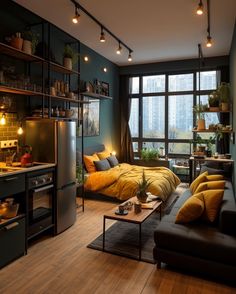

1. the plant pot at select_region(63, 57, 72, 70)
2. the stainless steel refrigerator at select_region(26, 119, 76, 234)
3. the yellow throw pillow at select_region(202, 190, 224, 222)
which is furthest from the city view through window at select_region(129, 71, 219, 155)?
the yellow throw pillow at select_region(202, 190, 224, 222)

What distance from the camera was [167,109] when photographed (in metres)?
7.03

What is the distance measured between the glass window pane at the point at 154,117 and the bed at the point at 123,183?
2061 mm

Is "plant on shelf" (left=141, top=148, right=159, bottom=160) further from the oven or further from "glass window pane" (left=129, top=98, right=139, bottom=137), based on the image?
the oven

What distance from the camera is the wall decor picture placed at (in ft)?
18.6

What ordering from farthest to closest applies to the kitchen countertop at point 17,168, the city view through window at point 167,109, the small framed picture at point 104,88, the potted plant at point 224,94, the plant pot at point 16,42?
the city view through window at point 167,109
the small framed picture at point 104,88
the potted plant at point 224,94
the plant pot at point 16,42
the kitchen countertop at point 17,168

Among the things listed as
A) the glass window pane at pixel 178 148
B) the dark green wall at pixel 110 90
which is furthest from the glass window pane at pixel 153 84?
the glass window pane at pixel 178 148

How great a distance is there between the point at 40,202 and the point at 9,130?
1.10 m

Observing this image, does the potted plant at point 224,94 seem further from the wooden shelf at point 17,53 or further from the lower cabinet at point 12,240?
Result: the lower cabinet at point 12,240

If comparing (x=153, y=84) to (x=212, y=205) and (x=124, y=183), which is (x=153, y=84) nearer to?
(x=124, y=183)

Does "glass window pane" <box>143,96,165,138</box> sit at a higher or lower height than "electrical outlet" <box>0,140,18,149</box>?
higher

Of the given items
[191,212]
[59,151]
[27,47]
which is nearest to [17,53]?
[27,47]

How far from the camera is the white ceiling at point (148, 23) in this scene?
3643mm

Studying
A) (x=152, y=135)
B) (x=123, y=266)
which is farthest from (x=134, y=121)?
(x=123, y=266)

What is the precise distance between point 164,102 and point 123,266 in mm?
5140
